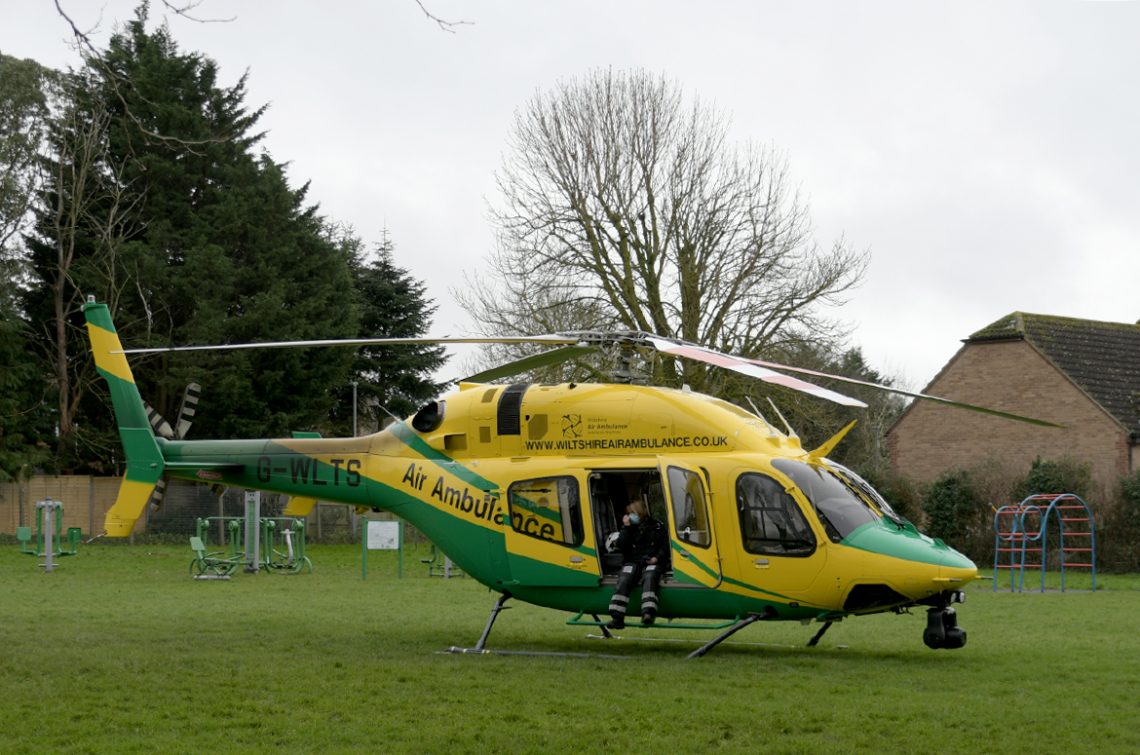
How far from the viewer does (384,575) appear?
28.9 m

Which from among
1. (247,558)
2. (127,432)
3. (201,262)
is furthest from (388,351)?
(127,432)

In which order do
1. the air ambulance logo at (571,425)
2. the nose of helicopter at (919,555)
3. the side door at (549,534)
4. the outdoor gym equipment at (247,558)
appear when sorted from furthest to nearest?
the outdoor gym equipment at (247,558)
the air ambulance logo at (571,425)
the side door at (549,534)
the nose of helicopter at (919,555)

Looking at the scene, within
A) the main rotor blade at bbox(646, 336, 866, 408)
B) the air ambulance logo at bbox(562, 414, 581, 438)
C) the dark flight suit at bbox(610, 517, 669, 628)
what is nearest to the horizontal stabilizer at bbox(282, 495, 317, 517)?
the air ambulance logo at bbox(562, 414, 581, 438)

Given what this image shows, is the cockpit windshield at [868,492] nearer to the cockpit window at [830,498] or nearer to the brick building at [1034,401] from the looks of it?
the cockpit window at [830,498]

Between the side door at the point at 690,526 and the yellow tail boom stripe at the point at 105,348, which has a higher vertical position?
the yellow tail boom stripe at the point at 105,348

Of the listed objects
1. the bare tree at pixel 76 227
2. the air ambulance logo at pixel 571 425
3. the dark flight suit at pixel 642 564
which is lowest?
the dark flight suit at pixel 642 564

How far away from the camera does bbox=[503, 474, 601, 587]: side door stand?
14.7 meters

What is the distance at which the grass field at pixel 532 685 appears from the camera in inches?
387

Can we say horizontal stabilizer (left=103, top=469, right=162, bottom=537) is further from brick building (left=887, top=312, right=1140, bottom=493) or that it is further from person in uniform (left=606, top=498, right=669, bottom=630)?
brick building (left=887, top=312, right=1140, bottom=493)

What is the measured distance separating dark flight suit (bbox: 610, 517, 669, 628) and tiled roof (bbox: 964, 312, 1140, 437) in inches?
907

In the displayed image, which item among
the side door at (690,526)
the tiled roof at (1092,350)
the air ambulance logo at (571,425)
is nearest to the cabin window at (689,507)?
the side door at (690,526)

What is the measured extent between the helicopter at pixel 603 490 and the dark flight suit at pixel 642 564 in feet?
0.67

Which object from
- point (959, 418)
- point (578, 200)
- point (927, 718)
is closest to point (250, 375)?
point (578, 200)

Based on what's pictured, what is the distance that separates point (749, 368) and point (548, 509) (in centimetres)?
349
